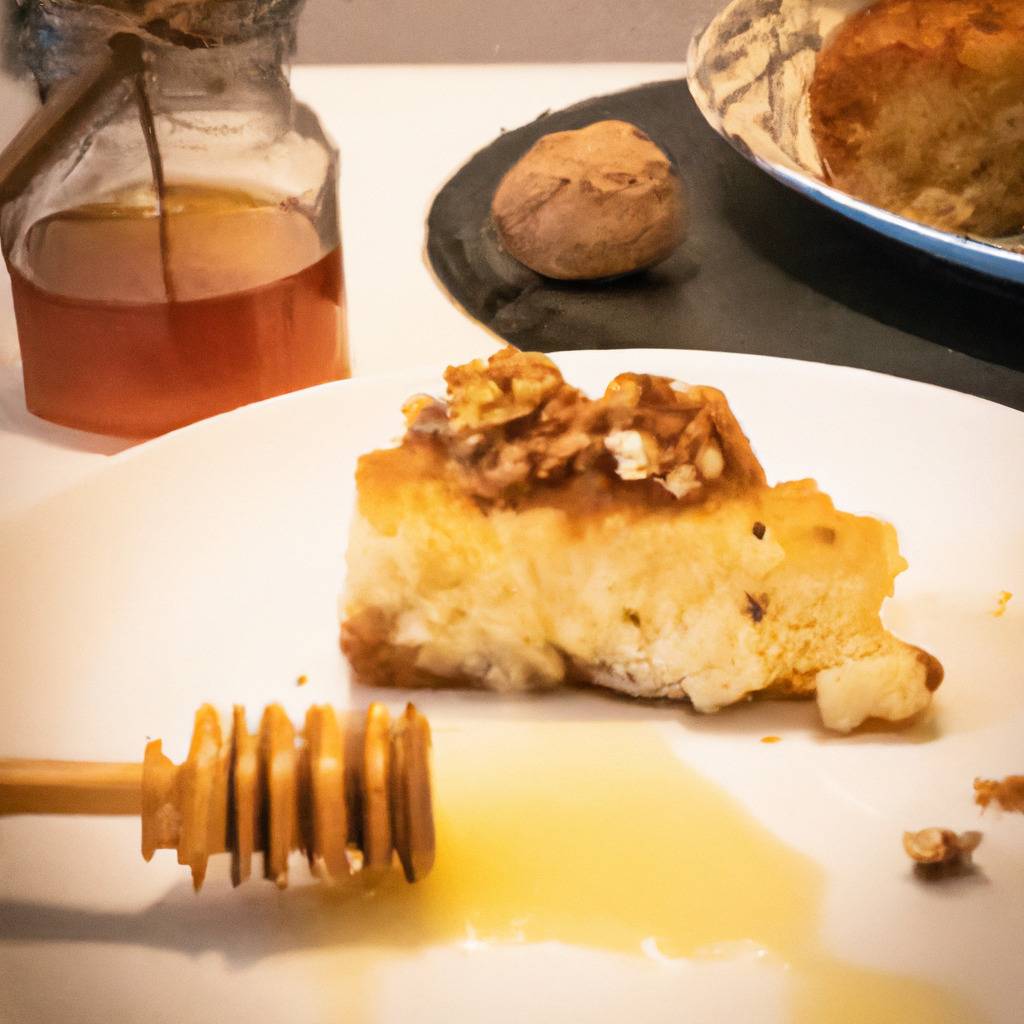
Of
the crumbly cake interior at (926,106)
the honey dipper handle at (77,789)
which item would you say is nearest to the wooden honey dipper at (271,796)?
the honey dipper handle at (77,789)

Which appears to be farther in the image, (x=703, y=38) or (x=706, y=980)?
(x=703, y=38)

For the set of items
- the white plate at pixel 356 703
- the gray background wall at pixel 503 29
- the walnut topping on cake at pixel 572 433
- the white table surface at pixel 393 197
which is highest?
the walnut topping on cake at pixel 572 433

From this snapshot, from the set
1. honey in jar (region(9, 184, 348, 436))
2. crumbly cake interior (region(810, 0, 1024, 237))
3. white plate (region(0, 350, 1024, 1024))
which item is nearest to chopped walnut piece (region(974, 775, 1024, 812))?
white plate (region(0, 350, 1024, 1024))

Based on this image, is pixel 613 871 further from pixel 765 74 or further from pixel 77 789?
pixel 765 74

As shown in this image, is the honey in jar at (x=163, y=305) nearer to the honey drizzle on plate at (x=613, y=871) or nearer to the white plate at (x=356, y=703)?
the white plate at (x=356, y=703)

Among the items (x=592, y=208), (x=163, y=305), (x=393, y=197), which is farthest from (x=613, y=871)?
(x=393, y=197)

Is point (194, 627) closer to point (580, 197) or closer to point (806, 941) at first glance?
point (806, 941)

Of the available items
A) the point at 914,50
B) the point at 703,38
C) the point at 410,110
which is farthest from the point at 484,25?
the point at 914,50

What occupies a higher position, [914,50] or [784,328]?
[914,50]
